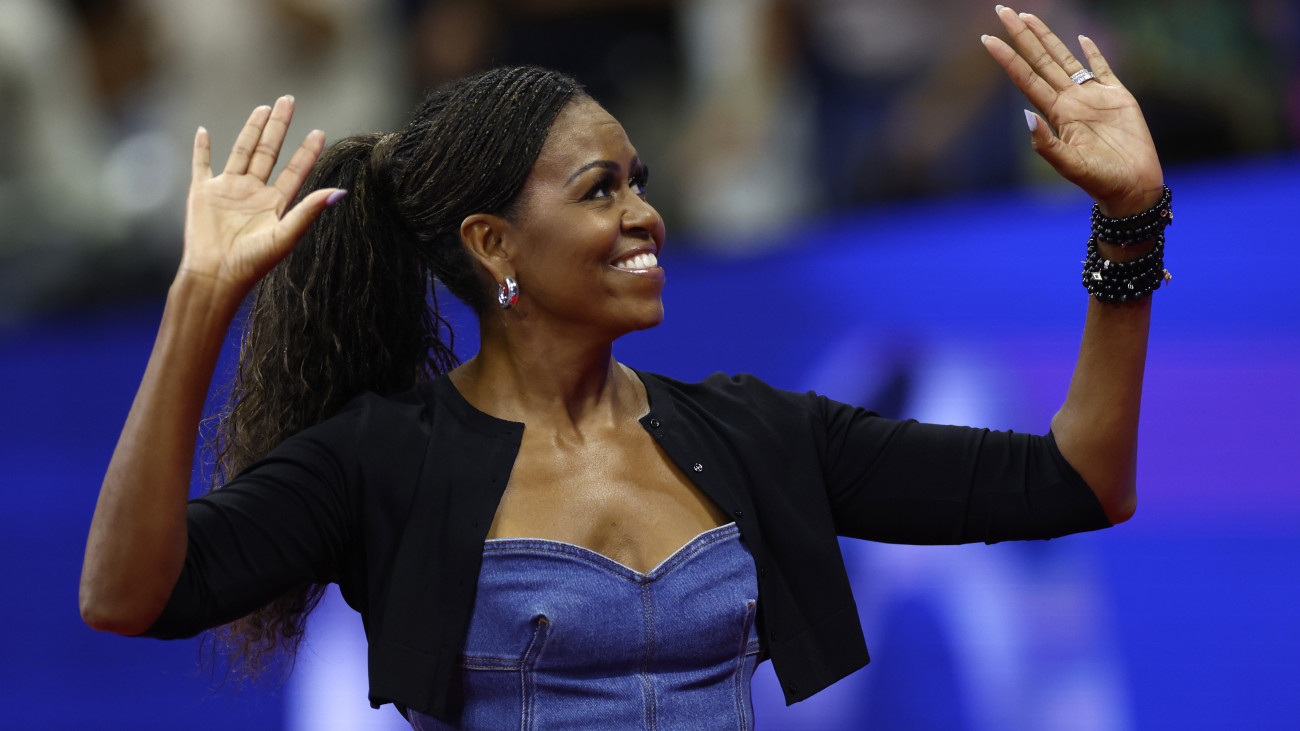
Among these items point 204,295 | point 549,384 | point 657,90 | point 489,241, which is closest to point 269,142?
point 204,295

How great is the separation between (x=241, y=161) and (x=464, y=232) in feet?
0.98

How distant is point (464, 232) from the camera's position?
162 centimetres

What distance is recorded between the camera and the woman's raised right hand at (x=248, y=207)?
1.31 metres

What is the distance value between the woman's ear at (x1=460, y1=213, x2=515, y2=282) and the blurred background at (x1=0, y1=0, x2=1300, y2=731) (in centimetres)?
121

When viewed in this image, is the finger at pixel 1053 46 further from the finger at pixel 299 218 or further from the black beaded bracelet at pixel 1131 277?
the finger at pixel 299 218

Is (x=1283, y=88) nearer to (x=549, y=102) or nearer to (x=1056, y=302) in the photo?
(x=1056, y=302)

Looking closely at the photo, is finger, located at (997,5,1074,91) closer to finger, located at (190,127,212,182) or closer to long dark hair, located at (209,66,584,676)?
long dark hair, located at (209,66,584,676)

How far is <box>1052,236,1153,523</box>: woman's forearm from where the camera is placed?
149cm

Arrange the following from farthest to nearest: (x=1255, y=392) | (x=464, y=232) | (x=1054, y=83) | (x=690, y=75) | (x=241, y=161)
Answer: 1. (x=690, y=75)
2. (x=1255, y=392)
3. (x=464, y=232)
4. (x=1054, y=83)
5. (x=241, y=161)

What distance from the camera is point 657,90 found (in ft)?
11.8

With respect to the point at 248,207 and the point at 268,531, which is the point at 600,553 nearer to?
the point at 268,531

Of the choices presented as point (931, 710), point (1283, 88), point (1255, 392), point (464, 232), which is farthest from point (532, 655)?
point (1283, 88)

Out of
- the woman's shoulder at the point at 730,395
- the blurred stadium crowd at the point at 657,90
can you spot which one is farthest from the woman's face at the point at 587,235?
the blurred stadium crowd at the point at 657,90

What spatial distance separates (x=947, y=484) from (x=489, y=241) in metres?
0.58
